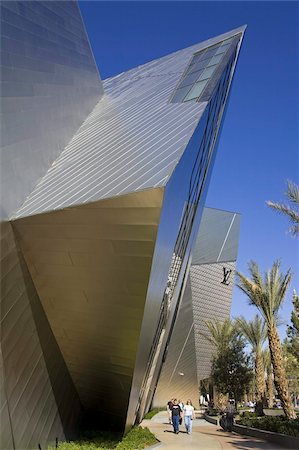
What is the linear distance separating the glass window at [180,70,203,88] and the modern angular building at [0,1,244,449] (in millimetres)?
1845

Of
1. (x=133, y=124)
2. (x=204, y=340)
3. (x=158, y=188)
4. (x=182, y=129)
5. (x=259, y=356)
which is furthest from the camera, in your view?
(x=204, y=340)

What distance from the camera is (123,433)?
497 inches

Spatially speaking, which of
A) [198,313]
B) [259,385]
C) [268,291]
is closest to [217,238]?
[198,313]

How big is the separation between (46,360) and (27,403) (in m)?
1.10

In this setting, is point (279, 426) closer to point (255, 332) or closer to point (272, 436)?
point (272, 436)

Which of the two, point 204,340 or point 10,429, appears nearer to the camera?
point 10,429

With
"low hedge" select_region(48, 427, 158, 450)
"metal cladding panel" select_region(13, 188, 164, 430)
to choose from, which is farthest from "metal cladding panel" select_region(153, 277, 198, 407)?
"metal cladding panel" select_region(13, 188, 164, 430)

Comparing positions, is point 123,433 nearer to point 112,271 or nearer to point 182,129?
point 112,271

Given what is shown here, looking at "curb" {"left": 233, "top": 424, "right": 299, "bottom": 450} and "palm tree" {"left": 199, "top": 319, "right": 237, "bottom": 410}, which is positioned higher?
"palm tree" {"left": 199, "top": 319, "right": 237, "bottom": 410}

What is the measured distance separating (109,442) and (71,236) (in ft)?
21.4

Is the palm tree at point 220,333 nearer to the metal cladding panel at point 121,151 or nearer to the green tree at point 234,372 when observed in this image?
the green tree at point 234,372

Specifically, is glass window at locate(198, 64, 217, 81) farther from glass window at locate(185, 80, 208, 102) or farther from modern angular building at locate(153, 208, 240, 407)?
modern angular building at locate(153, 208, 240, 407)

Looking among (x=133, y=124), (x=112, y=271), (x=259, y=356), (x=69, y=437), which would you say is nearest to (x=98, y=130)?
(x=133, y=124)

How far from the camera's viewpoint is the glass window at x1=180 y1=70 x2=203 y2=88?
1490 centimetres
